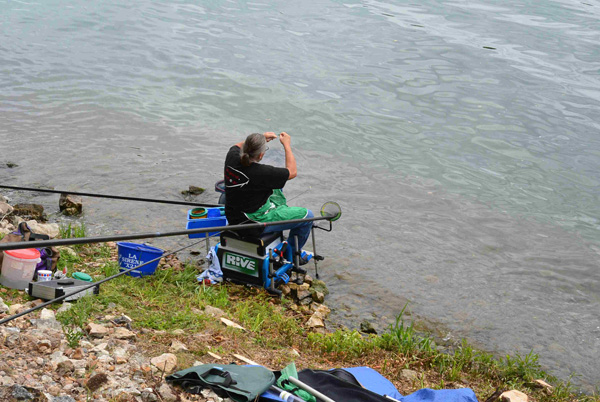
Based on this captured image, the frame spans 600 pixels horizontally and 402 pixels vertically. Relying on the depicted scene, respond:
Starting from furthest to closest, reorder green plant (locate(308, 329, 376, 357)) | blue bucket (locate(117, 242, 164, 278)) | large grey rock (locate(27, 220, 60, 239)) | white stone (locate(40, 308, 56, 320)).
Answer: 1. large grey rock (locate(27, 220, 60, 239))
2. blue bucket (locate(117, 242, 164, 278))
3. green plant (locate(308, 329, 376, 357))
4. white stone (locate(40, 308, 56, 320))

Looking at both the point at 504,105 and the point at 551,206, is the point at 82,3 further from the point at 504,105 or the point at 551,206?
the point at 551,206

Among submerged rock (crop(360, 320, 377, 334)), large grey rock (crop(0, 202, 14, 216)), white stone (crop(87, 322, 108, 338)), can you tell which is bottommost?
submerged rock (crop(360, 320, 377, 334))

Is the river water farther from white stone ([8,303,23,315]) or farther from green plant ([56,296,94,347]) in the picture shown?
white stone ([8,303,23,315])

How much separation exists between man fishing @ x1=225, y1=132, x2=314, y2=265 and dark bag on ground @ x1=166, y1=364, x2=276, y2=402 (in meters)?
2.61

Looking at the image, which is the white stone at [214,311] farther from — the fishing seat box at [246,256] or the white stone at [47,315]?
the white stone at [47,315]

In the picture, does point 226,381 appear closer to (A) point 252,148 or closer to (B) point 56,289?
(B) point 56,289

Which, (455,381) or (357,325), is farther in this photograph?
(357,325)

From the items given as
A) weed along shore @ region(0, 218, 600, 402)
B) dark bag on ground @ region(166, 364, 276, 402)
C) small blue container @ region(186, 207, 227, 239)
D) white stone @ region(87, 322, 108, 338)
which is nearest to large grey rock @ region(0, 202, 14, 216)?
weed along shore @ region(0, 218, 600, 402)

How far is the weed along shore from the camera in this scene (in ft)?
11.6

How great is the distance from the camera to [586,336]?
6551 millimetres

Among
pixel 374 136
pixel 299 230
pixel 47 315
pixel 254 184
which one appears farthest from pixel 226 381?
pixel 374 136

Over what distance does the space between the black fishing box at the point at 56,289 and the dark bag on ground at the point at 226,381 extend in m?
1.54

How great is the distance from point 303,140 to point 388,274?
5.34 m

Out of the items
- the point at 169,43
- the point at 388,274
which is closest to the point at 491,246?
the point at 388,274
